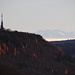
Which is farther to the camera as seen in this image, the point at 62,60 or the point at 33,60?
the point at 62,60

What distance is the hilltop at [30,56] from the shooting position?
33375mm

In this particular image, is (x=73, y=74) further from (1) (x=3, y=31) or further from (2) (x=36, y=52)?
(1) (x=3, y=31)

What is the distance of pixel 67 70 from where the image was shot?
36.9 m

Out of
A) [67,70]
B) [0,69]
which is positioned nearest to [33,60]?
[67,70]

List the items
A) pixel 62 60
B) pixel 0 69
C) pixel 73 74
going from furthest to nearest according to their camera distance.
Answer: pixel 62 60 → pixel 73 74 → pixel 0 69

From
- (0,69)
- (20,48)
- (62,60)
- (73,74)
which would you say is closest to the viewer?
(0,69)

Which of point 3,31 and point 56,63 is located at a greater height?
point 3,31

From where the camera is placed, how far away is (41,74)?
1280 inches

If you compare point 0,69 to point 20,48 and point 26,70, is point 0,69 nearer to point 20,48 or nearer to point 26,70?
point 26,70

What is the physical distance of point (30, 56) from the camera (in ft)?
123

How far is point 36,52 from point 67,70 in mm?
5179

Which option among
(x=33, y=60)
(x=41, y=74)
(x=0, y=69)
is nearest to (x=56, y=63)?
(x=33, y=60)

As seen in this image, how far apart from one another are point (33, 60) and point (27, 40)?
20.3 ft

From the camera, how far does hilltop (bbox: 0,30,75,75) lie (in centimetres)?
3338
